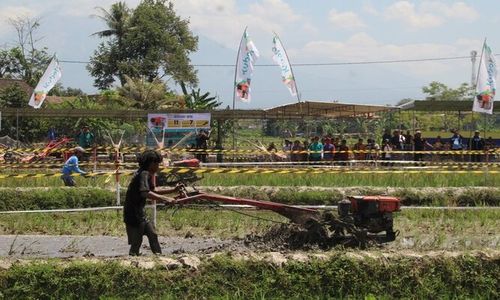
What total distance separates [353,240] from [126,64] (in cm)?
5313

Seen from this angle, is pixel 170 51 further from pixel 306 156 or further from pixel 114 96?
pixel 306 156

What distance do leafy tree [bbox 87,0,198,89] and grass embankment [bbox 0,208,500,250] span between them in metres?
47.3

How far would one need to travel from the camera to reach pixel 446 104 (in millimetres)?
26922

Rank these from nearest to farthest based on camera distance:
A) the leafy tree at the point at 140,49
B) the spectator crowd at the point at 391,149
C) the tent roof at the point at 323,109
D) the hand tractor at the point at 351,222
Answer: the hand tractor at the point at 351,222
the spectator crowd at the point at 391,149
the tent roof at the point at 323,109
the leafy tree at the point at 140,49

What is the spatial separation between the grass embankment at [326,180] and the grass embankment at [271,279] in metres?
9.55

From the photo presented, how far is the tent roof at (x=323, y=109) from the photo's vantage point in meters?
30.0

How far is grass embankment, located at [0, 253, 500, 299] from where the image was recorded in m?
6.54

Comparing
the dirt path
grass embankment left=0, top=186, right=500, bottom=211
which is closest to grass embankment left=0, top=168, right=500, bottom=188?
grass embankment left=0, top=186, right=500, bottom=211

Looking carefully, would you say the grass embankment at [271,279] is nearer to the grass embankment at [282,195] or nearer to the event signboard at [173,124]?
the grass embankment at [282,195]

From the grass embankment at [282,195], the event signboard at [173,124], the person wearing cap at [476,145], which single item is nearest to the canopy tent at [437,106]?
the person wearing cap at [476,145]

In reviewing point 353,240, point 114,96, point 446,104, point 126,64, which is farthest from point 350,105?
point 126,64

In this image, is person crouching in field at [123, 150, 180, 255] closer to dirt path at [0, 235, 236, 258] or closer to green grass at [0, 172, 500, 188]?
dirt path at [0, 235, 236, 258]

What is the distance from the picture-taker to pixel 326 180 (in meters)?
17.3

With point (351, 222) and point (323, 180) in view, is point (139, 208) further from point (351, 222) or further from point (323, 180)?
point (323, 180)
